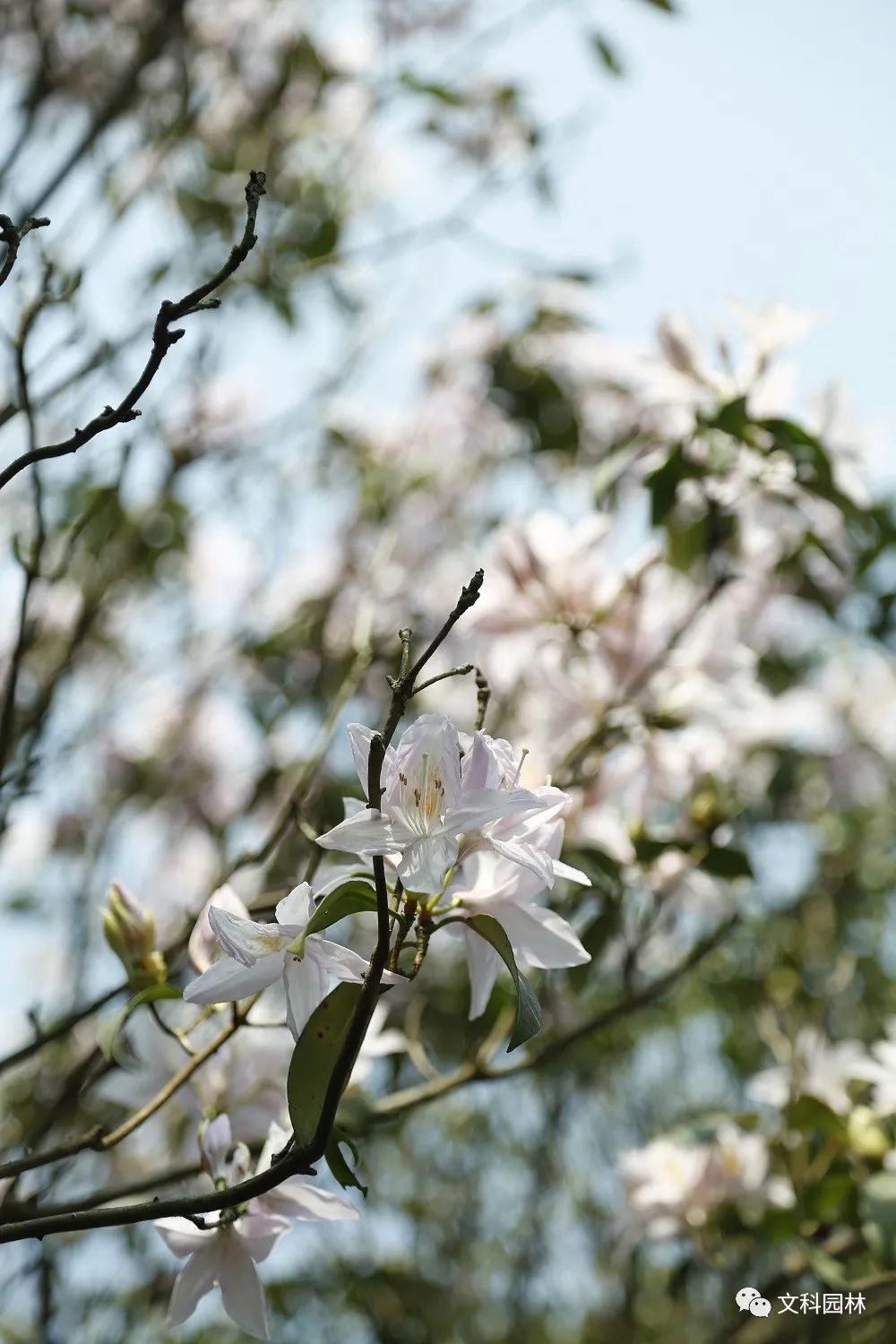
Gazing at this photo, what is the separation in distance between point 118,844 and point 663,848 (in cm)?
105

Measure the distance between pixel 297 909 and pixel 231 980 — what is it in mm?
42

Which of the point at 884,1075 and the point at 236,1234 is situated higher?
the point at 236,1234

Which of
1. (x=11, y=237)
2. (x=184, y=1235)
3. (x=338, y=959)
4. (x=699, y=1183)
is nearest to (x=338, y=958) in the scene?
(x=338, y=959)

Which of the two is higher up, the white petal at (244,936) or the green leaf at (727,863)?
the white petal at (244,936)

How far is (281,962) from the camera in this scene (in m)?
0.55

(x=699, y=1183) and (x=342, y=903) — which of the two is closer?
(x=342, y=903)

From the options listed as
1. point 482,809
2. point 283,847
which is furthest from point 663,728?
point 482,809

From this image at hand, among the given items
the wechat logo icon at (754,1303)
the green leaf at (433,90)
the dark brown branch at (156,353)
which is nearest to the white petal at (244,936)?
the dark brown branch at (156,353)

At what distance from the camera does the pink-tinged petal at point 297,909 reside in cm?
54

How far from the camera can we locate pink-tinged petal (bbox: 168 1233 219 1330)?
646 millimetres

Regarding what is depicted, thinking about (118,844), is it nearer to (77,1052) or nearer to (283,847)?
(77,1052)

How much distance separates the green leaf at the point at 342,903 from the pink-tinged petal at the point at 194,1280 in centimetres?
22

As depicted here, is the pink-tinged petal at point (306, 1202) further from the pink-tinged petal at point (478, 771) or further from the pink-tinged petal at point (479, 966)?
the pink-tinged petal at point (478, 771)

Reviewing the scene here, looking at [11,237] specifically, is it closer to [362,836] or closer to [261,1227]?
[362,836]
